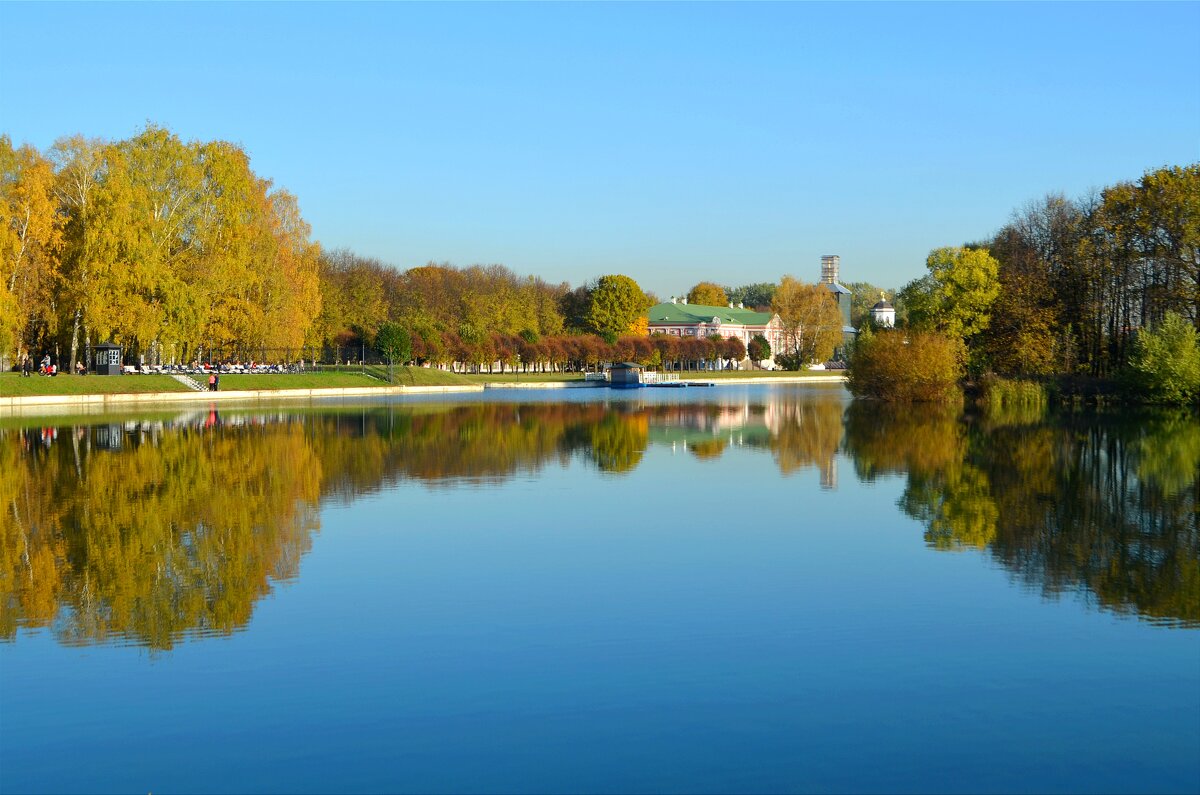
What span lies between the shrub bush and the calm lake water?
32570 mm

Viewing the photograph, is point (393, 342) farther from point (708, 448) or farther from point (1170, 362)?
point (708, 448)

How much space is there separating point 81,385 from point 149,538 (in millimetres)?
45704

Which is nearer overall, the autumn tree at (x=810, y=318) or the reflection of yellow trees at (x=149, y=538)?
the reflection of yellow trees at (x=149, y=538)

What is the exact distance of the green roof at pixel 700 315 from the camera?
16438 centimetres

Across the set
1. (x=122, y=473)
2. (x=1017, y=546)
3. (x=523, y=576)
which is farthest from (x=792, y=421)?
(x=523, y=576)

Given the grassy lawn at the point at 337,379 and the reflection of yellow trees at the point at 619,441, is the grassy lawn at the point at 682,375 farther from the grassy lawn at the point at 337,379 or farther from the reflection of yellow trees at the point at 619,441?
the reflection of yellow trees at the point at 619,441

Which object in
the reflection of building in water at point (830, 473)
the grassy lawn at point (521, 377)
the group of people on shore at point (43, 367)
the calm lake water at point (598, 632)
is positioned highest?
the group of people on shore at point (43, 367)

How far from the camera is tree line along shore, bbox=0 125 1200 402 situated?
55.9 meters

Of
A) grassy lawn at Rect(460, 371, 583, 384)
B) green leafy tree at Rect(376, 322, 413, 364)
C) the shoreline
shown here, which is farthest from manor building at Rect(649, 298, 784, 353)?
green leafy tree at Rect(376, 322, 413, 364)

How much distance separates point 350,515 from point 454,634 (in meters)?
→ 8.50

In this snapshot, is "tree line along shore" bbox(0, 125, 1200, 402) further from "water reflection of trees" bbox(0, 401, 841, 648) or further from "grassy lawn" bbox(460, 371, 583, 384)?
"grassy lawn" bbox(460, 371, 583, 384)

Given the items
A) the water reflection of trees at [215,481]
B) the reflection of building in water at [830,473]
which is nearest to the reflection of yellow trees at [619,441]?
the water reflection of trees at [215,481]

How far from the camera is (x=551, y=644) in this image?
430 inches

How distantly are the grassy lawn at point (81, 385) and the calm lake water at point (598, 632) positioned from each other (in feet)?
110
